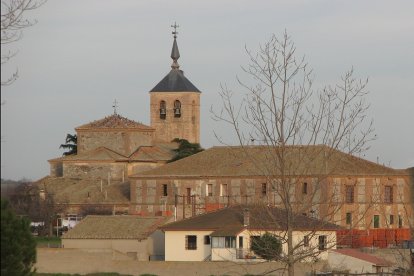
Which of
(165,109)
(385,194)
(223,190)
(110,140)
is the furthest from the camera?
(165,109)

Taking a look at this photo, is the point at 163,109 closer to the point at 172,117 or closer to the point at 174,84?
the point at 172,117

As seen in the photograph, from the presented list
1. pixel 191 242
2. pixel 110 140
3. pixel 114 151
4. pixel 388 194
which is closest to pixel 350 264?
pixel 191 242

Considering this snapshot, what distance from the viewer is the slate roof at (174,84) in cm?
10525

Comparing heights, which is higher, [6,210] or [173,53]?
[173,53]

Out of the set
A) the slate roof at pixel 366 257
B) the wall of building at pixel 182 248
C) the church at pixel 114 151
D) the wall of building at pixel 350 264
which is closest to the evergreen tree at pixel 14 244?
the wall of building at pixel 350 264

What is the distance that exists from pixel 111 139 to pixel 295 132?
6648 centimetres

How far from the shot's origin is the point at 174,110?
347ft

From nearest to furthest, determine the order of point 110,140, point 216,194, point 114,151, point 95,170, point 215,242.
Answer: point 215,242, point 216,194, point 95,170, point 114,151, point 110,140

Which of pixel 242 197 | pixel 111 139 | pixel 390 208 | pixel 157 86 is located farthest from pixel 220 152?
pixel 157 86

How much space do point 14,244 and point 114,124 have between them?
238 feet

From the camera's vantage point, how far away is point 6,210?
15.9m

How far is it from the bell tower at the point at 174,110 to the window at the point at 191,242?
51.5 meters

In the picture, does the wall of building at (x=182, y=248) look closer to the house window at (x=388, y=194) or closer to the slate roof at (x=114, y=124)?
the house window at (x=388, y=194)

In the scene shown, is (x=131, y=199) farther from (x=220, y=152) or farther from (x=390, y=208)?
(x=390, y=208)
